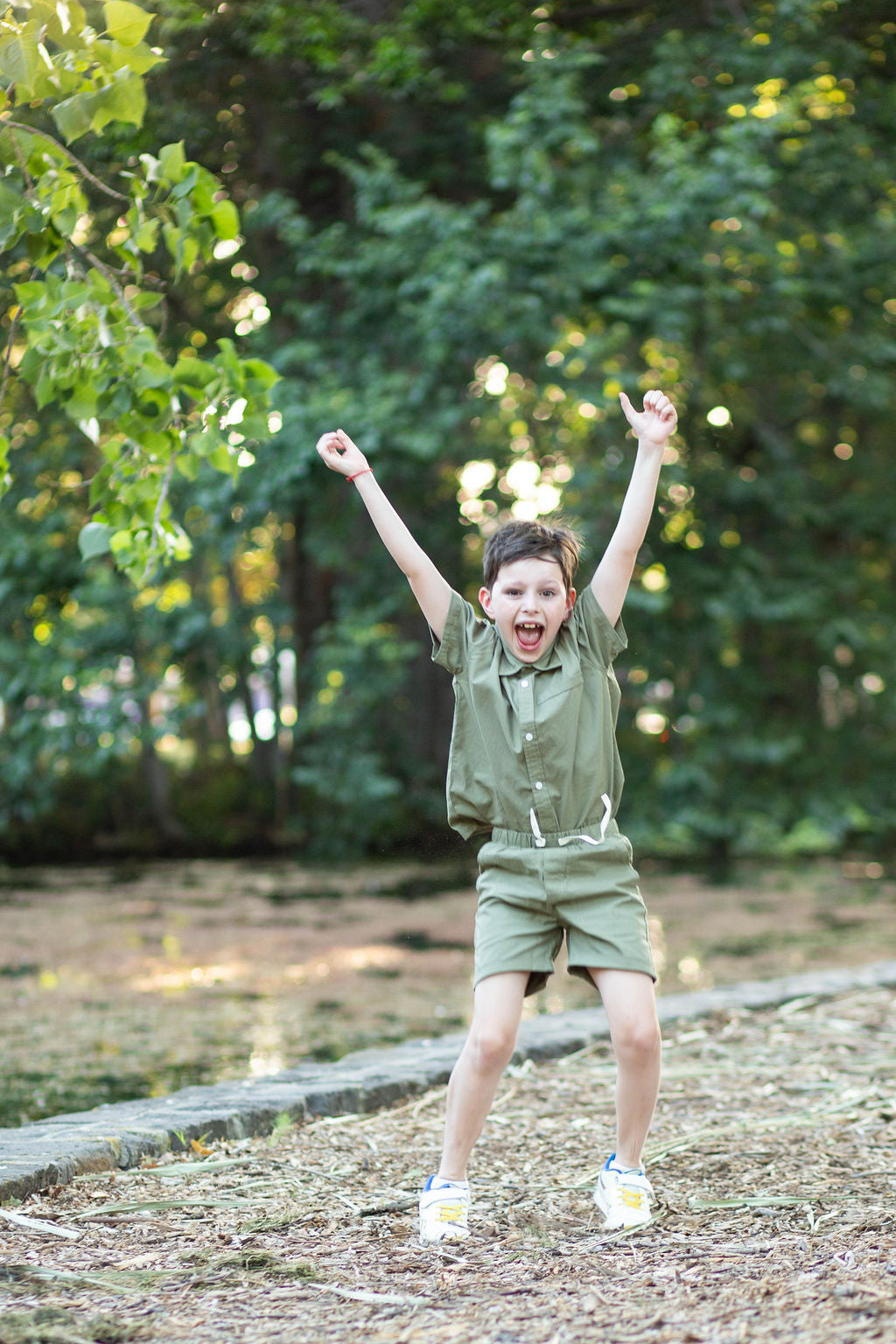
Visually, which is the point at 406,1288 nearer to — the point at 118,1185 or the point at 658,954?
the point at 118,1185

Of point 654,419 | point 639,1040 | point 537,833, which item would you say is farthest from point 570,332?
point 639,1040

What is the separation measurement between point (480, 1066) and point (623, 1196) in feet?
1.24

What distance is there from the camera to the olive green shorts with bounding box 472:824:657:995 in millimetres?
2732

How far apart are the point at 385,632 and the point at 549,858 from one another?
8.53 metres

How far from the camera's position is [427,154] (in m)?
11.7

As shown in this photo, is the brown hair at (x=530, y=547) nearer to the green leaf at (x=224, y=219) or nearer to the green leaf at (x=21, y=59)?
the green leaf at (x=224, y=219)

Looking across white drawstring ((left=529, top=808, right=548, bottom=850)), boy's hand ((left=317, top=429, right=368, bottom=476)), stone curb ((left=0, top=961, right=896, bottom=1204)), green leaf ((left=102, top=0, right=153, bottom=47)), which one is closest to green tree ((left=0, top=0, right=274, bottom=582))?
green leaf ((left=102, top=0, right=153, bottom=47))

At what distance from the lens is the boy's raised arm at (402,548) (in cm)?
293

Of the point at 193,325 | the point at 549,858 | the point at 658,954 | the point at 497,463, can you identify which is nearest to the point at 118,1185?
the point at 549,858

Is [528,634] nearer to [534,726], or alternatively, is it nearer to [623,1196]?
[534,726]

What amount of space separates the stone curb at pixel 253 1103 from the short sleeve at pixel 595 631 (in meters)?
1.52

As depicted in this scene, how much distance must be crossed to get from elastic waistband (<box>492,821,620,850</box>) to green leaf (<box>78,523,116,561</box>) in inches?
48.8

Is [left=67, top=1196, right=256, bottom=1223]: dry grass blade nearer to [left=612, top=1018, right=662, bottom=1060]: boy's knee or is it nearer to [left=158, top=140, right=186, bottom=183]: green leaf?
[left=612, top=1018, right=662, bottom=1060]: boy's knee

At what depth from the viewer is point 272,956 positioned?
720 cm
